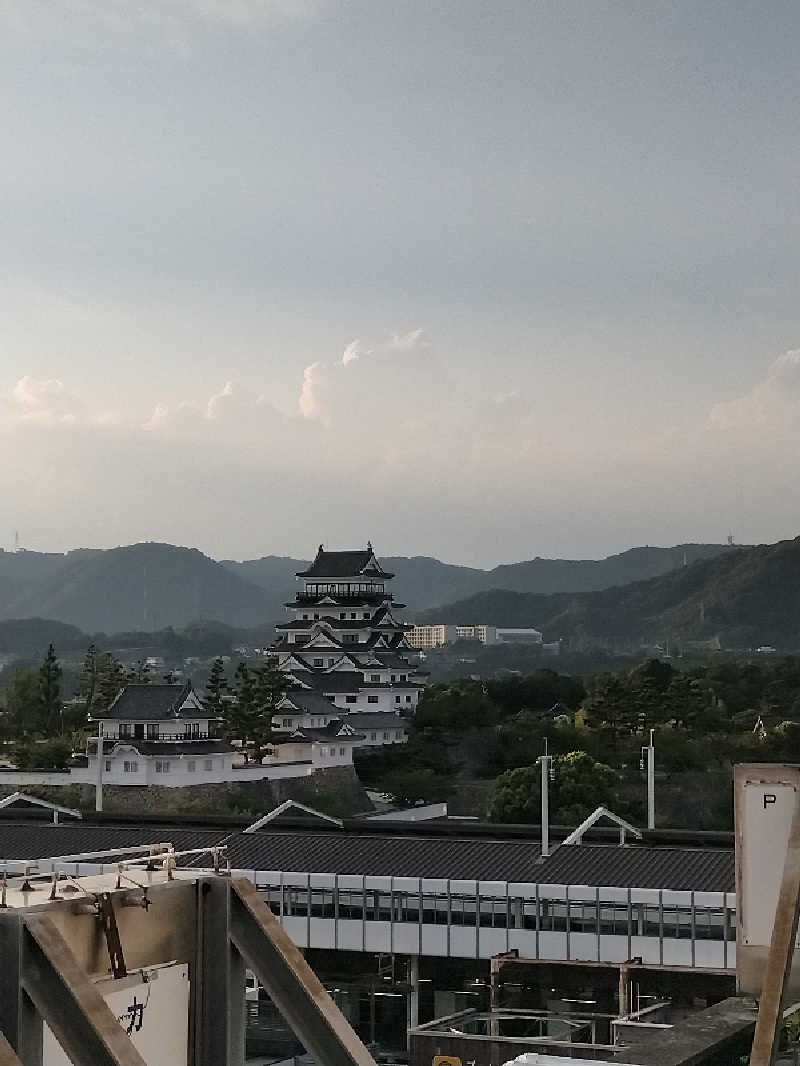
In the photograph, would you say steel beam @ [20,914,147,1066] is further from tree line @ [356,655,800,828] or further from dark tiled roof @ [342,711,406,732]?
dark tiled roof @ [342,711,406,732]

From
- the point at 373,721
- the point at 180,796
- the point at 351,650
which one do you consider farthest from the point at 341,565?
the point at 180,796

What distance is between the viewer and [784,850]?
9.63 meters

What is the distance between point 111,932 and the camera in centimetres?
667

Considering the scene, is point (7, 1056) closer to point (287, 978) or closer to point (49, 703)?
point (287, 978)

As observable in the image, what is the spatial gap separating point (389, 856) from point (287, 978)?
79.7ft

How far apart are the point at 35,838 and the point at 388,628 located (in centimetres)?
4614

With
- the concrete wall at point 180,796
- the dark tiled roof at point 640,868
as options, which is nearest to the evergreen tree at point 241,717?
the concrete wall at point 180,796

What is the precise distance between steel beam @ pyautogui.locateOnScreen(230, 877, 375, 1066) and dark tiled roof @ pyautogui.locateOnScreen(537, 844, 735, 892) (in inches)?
824

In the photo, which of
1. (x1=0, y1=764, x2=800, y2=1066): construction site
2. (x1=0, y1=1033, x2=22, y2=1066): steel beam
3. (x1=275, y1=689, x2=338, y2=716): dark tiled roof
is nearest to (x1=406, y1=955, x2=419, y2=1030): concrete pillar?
(x1=0, y1=764, x2=800, y2=1066): construction site

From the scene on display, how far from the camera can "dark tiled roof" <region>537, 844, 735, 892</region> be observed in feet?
92.2

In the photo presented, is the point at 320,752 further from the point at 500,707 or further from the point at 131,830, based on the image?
the point at 131,830

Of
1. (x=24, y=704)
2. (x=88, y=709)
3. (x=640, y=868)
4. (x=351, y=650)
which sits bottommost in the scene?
(x=640, y=868)

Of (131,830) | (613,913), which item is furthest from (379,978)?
(131,830)

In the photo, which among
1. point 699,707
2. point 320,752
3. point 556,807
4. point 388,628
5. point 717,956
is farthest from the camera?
point 388,628
